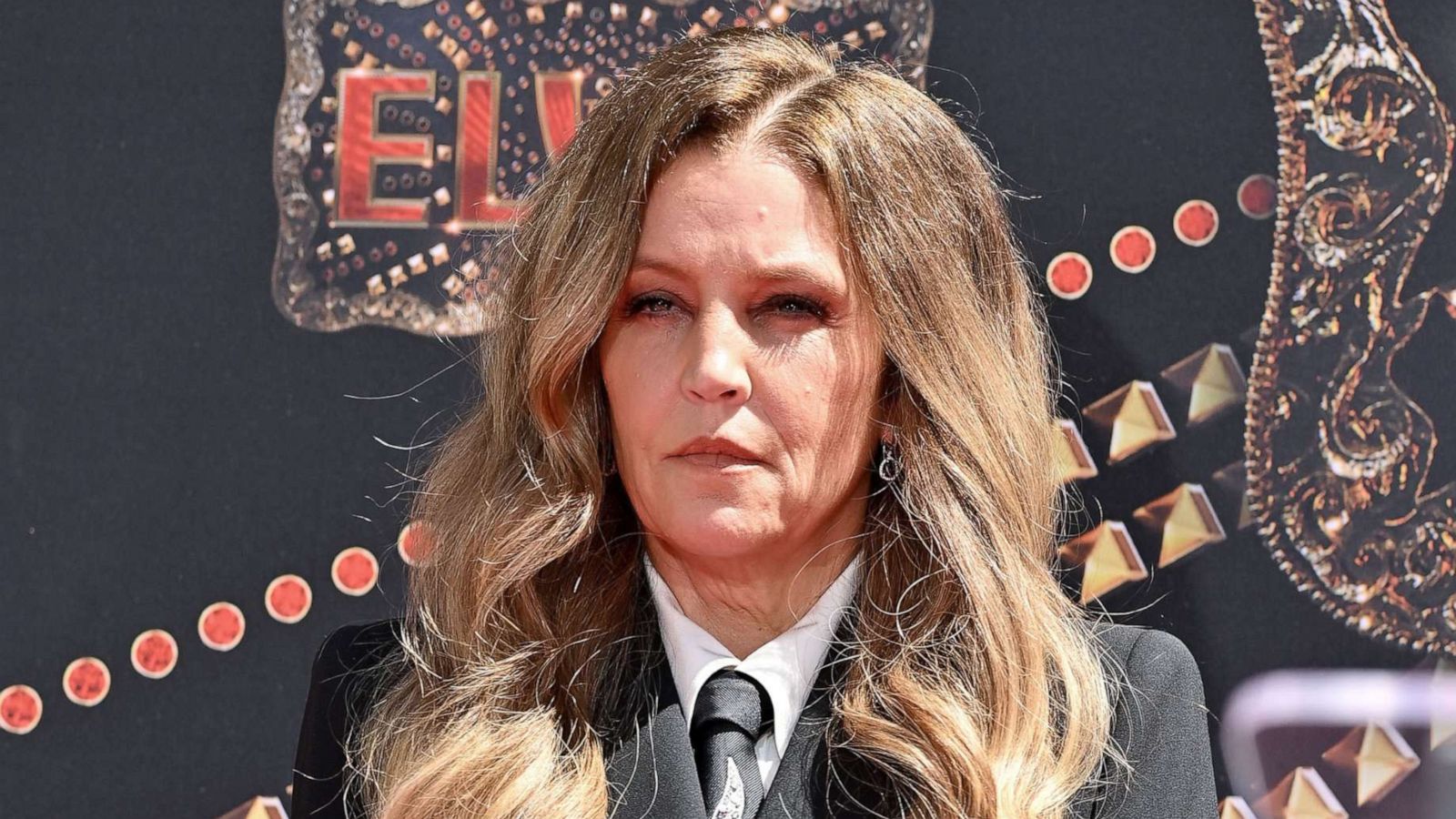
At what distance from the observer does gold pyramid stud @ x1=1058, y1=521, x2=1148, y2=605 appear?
1679mm

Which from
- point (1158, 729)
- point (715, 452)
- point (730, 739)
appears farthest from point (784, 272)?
point (1158, 729)

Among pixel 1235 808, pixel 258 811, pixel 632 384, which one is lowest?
pixel 258 811

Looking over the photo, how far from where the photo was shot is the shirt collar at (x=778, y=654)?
1297 mm

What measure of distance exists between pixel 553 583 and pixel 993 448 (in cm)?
40

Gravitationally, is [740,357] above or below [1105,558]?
above

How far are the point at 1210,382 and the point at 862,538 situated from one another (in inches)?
20.1

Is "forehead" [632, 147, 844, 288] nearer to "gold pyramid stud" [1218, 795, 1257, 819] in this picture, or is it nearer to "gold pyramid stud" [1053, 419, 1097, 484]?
"gold pyramid stud" [1053, 419, 1097, 484]

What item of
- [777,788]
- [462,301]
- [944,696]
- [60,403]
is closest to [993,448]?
[944,696]

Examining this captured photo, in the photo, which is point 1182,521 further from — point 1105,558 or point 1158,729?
point 1158,729

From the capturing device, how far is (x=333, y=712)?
Answer: 4.66 feet

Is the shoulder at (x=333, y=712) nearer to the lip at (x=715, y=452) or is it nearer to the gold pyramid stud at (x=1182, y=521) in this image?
the lip at (x=715, y=452)

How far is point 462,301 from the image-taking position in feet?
5.71

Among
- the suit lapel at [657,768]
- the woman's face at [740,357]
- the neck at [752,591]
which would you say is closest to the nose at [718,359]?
the woman's face at [740,357]

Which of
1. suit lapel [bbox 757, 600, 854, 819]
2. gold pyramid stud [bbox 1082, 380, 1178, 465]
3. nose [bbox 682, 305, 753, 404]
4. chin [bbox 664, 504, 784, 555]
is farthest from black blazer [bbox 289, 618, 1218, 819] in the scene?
gold pyramid stud [bbox 1082, 380, 1178, 465]
